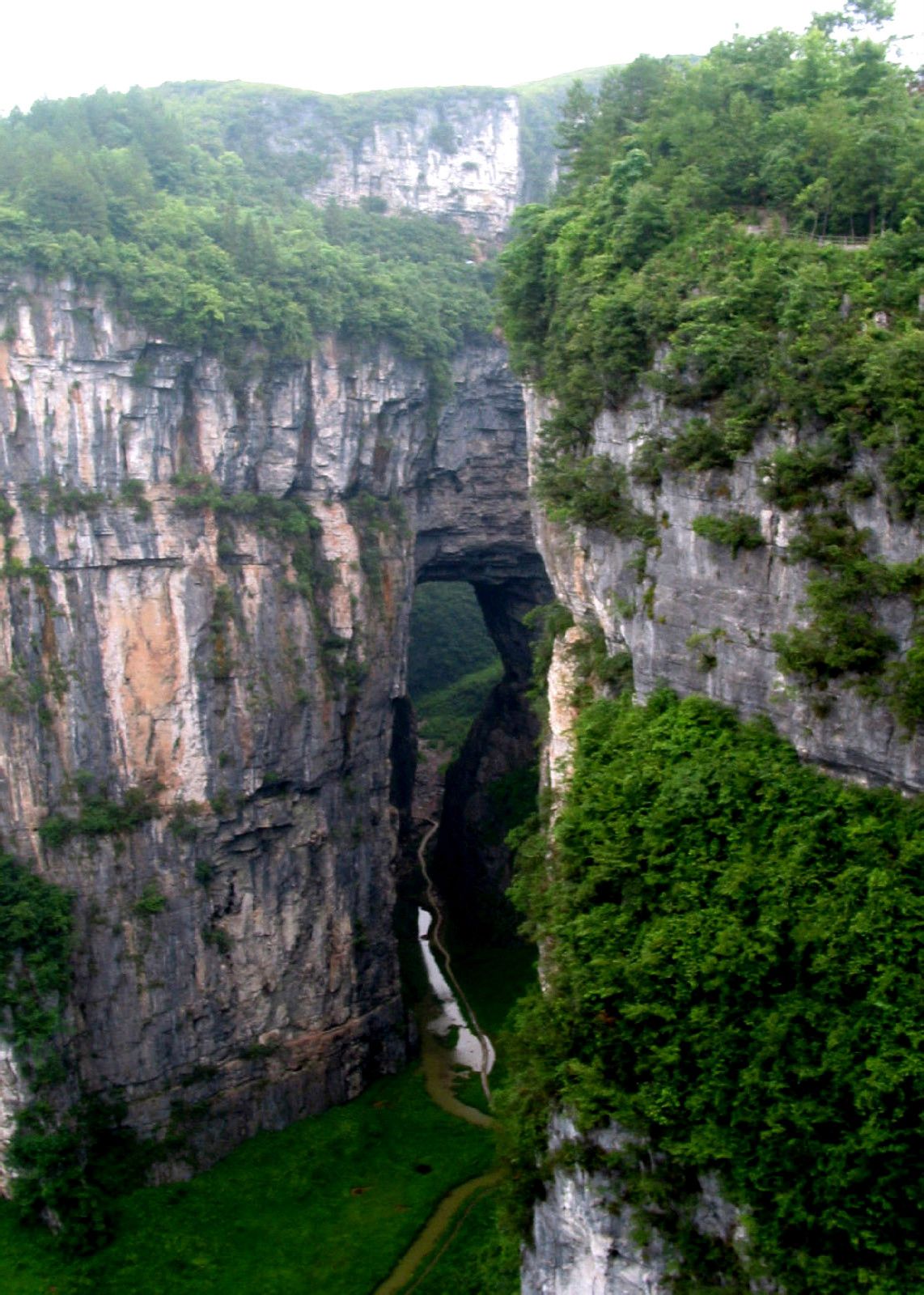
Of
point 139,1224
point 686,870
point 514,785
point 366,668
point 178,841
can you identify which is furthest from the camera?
point 514,785

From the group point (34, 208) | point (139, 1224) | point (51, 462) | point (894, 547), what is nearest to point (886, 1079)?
point (894, 547)

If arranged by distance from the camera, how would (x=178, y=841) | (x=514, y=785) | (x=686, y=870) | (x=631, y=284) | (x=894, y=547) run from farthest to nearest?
(x=514, y=785) → (x=178, y=841) → (x=631, y=284) → (x=686, y=870) → (x=894, y=547)

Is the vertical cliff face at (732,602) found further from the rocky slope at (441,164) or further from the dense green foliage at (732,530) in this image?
the rocky slope at (441,164)

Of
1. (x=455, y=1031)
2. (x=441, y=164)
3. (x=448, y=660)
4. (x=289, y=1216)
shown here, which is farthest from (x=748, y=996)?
(x=448, y=660)

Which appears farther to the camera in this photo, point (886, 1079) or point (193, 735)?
point (193, 735)

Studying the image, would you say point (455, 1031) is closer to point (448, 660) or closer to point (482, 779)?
point (482, 779)

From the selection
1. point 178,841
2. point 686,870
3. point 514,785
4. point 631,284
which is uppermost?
point 631,284

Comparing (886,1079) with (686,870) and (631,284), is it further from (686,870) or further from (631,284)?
(631,284)
